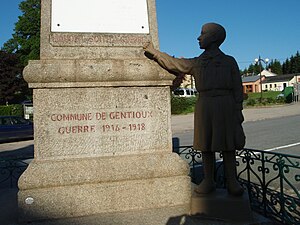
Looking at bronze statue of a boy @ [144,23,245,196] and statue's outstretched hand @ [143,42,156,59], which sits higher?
statue's outstretched hand @ [143,42,156,59]

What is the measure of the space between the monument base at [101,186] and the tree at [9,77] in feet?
133

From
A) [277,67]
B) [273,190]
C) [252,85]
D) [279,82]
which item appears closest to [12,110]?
[273,190]

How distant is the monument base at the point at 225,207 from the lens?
10.4 feet

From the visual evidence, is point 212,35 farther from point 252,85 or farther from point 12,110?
point 252,85

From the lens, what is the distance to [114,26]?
3.93 meters

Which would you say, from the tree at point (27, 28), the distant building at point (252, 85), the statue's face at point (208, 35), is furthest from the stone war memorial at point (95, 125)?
the distant building at point (252, 85)

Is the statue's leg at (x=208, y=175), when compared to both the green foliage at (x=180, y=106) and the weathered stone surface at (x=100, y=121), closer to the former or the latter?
the weathered stone surface at (x=100, y=121)

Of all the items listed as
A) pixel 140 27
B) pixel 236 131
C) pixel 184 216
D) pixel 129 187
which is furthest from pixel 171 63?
pixel 184 216

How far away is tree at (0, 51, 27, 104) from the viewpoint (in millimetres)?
39866

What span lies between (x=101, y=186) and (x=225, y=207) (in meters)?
1.38

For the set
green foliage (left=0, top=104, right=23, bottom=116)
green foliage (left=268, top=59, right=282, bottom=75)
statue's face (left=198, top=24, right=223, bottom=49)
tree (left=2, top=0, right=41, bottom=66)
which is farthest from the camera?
green foliage (left=268, top=59, right=282, bottom=75)

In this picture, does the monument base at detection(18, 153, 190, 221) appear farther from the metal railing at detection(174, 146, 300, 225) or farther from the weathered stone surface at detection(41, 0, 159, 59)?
the weathered stone surface at detection(41, 0, 159, 59)

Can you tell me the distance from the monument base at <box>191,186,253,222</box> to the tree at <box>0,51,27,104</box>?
136 feet

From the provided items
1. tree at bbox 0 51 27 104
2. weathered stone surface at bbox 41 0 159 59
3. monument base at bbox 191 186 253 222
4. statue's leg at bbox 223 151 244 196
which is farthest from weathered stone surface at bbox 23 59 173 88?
tree at bbox 0 51 27 104
